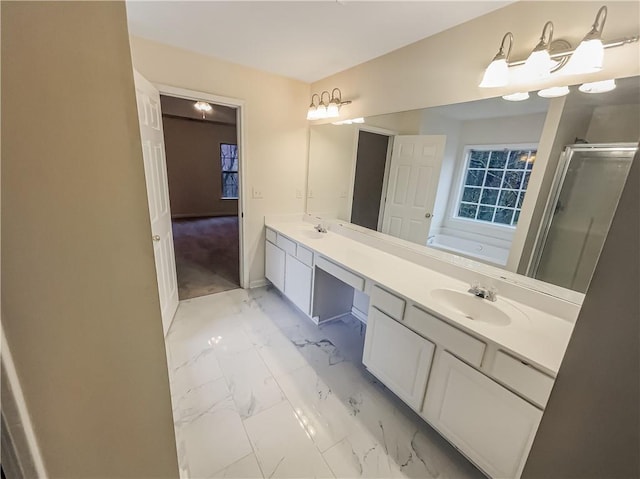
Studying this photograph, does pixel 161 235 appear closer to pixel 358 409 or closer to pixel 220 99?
pixel 220 99

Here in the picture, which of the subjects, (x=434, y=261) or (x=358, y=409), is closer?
(x=358, y=409)

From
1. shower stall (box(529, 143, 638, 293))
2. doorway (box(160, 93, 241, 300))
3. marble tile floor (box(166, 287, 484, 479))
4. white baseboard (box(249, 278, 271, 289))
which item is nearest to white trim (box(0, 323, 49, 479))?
marble tile floor (box(166, 287, 484, 479))

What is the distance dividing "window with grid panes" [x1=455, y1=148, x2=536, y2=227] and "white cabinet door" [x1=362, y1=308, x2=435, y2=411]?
2.87 feet

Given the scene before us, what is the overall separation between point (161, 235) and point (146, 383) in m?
1.87

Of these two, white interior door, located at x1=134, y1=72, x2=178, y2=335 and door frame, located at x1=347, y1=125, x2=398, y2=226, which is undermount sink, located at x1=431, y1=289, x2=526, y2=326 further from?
white interior door, located at x1=134, y1=72, x2=178, y2=335

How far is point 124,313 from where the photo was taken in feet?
1.80

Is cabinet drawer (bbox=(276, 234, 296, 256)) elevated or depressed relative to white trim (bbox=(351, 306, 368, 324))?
elevated

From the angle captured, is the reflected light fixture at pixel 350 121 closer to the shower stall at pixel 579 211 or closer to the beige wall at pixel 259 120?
the beige wall at pixel 259 120

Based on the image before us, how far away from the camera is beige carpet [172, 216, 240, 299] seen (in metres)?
3.16

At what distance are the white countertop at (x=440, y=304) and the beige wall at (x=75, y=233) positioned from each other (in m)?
1.26

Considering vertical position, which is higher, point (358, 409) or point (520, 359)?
point (520, 359)

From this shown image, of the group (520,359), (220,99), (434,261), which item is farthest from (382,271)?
(220,99)

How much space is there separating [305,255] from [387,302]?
3.25ft

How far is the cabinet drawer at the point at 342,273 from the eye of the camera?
1769 millimetres
